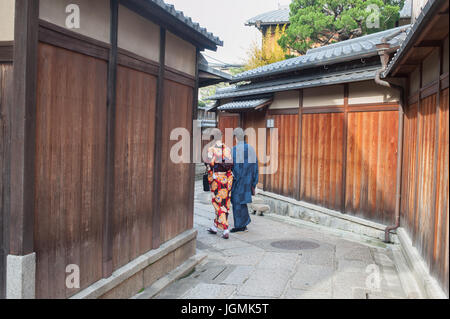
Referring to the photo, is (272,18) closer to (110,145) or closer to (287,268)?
(287,268)

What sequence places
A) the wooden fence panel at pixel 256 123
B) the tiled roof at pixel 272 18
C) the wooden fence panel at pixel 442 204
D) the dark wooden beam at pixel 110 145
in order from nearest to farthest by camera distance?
the wooden fence panel at pixel 442 204
the dark wooden beam at pixel 110 145
the wooden fence panel at pixel 256 123
the tiled roof at pixel 272 18

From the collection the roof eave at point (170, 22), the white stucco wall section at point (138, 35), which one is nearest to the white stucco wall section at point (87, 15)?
the white stucco wall section at point (138, 35)

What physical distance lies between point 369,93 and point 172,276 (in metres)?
5.94

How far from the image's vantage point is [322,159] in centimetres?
1054

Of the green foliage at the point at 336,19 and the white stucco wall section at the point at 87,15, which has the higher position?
the green foliage at the point at 336,19

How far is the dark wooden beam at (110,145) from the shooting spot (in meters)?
4.85

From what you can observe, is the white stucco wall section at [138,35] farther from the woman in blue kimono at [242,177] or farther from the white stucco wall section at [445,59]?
the woman in blue kimono at [242,177]

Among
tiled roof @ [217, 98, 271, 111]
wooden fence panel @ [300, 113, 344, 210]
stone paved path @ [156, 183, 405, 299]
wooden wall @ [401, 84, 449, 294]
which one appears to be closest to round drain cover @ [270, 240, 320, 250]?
stone paved path @ [156, 183, 405, 299]

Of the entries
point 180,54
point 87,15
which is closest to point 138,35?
point 87,15

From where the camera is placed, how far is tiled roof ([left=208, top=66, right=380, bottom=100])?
9125 millimetres

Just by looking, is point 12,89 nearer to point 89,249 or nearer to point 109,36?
point 109,36

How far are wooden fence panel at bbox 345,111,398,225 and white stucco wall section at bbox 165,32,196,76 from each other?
433cm

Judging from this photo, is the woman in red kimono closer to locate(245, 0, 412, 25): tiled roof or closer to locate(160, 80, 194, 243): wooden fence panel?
locate(160, 80, 194, 243): wooden fence panel

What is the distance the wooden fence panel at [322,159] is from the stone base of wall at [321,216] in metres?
0.21
